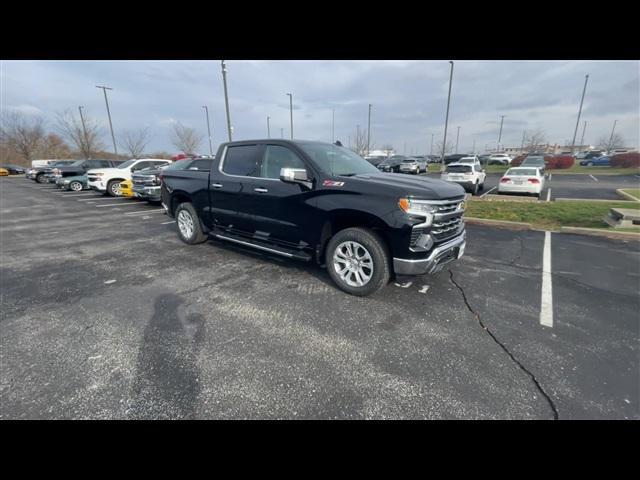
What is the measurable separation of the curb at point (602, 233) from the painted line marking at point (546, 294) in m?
1.81

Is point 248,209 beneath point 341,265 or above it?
above

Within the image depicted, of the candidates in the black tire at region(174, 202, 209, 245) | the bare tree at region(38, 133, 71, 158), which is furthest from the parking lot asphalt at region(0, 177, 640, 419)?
the bare tree at region(38, 133, 71, 158)

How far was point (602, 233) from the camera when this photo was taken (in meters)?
6.33

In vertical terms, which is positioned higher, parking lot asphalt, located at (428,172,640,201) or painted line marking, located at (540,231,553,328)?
parking lot asphalt, located at (428,172,640,201)

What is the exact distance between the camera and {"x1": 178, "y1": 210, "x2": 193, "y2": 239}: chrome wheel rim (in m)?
5.75

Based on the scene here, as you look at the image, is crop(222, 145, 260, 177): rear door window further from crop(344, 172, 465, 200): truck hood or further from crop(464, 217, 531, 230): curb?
crop(464, 217, 531, 230): curb

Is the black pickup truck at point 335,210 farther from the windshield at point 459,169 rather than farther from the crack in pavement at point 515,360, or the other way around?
the windshield at point 459,169

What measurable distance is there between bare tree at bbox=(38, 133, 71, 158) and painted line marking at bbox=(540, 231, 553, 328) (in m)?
68.0

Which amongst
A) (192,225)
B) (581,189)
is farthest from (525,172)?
(192,225)

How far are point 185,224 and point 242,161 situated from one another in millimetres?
2128
